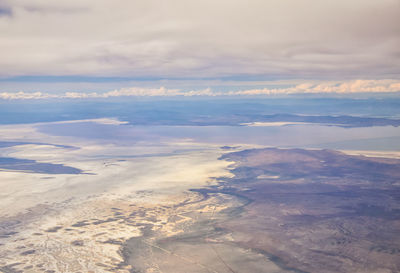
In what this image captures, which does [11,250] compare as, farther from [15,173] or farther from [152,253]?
[15,173]

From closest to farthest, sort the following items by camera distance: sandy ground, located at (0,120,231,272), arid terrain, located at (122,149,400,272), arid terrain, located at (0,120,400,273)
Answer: arid terrain, located at (122,149,400,272) → arid terrain, located at (0,120,400,273) → sandy ground, located at (0,120,231,272)

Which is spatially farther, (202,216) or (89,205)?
(89,205)

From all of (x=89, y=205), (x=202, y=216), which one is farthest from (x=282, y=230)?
(x=89, y=205)

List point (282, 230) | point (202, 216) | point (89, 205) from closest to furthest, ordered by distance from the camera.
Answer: point (282, 230), point (202, 216), point (89, 205)

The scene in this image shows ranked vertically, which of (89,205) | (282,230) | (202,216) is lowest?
(282,230)

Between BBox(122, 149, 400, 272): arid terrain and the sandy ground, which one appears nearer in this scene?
BBox(122, 149, 400, 272): arid terrain

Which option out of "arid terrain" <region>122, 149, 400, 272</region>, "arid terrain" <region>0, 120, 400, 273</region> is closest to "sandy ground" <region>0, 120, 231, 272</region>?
"arid terrain" <region>0, 120, 400, 273</region>

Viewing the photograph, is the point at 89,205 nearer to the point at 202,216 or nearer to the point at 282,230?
the point at 202,216

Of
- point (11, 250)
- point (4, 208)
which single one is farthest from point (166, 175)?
point (11, 250)

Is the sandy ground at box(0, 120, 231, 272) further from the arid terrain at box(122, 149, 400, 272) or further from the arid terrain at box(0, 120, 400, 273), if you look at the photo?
the arid terrain at box(122, 149, 400, 272)

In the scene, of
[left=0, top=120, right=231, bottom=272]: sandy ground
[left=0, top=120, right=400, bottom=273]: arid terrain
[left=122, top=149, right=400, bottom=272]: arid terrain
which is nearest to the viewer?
[left=122, top=149, right=400, bottom=272]: arid terrain

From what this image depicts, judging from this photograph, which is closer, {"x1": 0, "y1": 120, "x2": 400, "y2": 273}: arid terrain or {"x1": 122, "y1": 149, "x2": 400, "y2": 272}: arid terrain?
{"x1": 122, "y1": 149, "x2": 400, "y2": 272}: arid terrain
